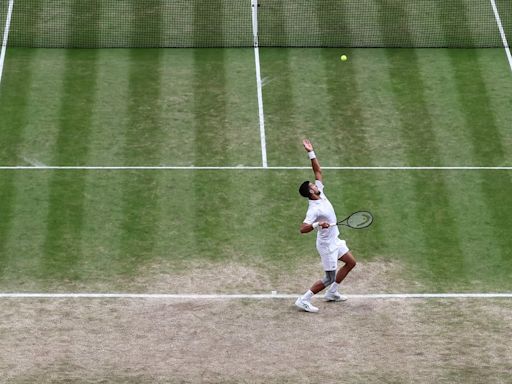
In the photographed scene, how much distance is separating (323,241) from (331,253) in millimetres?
276

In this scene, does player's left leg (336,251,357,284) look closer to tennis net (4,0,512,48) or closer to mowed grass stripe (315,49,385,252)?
mowed grass stripe (315,49,385,252)

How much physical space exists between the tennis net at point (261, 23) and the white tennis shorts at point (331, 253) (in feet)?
40.1

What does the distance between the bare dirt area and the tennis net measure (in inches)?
491

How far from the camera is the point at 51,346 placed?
2206 cm

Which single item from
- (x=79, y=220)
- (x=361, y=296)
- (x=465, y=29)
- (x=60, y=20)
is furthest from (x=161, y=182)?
(x=465, y=29)

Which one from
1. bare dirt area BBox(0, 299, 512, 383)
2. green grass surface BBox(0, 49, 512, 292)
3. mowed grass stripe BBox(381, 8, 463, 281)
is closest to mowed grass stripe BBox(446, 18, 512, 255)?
green grass surface BBox(0, 49, 512, 292)

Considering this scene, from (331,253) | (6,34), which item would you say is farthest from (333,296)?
(6,34)

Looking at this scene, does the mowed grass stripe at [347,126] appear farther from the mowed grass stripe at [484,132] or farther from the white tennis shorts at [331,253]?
the white tennis shorts at [331,253]

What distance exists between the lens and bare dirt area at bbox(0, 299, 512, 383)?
69.6 feet

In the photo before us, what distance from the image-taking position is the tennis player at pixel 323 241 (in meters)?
22.9

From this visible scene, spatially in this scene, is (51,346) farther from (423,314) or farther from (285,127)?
(285,127)

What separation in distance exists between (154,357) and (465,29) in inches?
690

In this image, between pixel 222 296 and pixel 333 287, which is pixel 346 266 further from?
pixel 222 296

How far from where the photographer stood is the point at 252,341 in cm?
2238
